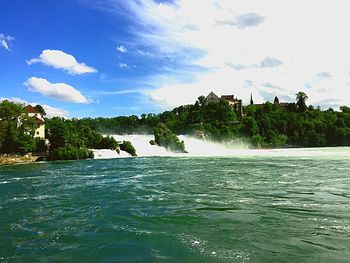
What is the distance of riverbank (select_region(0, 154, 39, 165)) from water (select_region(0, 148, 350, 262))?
2541 centimetres

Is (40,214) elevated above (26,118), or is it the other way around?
(26,118)

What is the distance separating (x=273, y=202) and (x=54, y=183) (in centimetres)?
1247

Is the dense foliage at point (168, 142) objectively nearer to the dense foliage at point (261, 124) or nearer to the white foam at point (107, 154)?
the white foam at point (107, 154)

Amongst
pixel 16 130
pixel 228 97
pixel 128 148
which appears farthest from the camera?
pixel 228 97

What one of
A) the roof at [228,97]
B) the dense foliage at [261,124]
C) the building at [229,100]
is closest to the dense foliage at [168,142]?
the dense foliage at [261,124]

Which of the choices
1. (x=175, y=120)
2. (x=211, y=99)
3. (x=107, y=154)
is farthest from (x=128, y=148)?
(x=211, y=99)

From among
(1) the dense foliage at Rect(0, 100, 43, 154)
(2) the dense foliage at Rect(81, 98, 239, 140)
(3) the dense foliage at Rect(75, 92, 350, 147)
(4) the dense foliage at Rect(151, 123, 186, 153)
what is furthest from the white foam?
(2) the dense foliage at Rect(81, 98, 239, 140)

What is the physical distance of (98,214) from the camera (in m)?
12.6

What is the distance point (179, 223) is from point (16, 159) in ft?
122

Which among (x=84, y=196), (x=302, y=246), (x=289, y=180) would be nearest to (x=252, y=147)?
(x=289, y=180)

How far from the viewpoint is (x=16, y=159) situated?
4381cm

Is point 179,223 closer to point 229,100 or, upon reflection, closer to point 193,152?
point 193,152

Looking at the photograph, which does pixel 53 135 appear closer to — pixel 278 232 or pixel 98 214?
pixel 98 214

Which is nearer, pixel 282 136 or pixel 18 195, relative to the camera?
pixel 18 195
